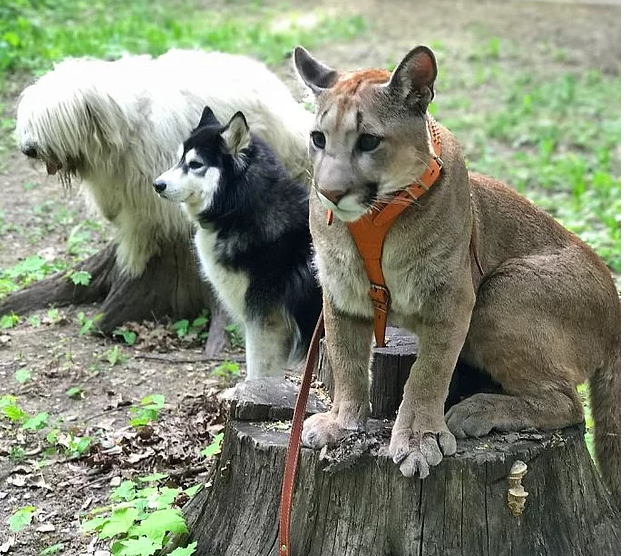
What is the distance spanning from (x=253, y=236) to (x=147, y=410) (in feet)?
3.91

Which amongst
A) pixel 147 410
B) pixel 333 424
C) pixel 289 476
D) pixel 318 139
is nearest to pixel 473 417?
pixel 333 424

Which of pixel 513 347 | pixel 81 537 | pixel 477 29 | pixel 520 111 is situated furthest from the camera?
pixel 477 29

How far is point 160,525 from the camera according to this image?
398 centimetres

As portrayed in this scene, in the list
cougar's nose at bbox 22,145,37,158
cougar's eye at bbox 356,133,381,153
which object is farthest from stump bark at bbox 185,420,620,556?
cougar's nose at bbox 22,145,37,158

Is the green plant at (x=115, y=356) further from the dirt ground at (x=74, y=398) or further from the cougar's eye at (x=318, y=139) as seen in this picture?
the cougar's eye at (x=318, y=139)

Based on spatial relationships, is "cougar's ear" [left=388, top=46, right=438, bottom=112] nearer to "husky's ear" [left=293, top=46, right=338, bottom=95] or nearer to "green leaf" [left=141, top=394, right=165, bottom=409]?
"husky's ear" [left=293, top=46, right=338, bottom=95]

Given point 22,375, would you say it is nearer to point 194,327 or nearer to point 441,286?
point 194,327

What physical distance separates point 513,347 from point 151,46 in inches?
310

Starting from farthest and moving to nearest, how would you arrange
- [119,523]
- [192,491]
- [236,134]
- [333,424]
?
[236,134] → [192,491] → [119,523] → [333,424]

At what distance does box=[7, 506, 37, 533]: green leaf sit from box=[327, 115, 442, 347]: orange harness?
2.05 m

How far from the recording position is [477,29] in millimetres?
15203

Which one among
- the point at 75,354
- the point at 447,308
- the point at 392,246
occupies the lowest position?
the point at 75,354

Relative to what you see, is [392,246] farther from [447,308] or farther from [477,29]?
[477,29]

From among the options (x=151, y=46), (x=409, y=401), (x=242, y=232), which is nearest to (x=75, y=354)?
(x=242, y=232)
